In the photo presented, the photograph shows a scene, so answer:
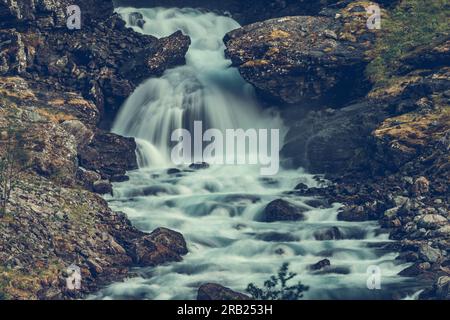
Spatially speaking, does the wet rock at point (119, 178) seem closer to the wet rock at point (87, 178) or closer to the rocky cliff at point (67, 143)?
the rocky cliff at point (67, 143)

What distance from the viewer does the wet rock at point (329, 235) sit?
247 ft

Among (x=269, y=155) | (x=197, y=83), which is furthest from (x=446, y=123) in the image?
(x=197, y=83)

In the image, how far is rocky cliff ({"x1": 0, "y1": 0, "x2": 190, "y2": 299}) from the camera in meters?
70.4

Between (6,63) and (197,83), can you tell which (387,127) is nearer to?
(197,83)

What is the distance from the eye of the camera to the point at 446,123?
274ft

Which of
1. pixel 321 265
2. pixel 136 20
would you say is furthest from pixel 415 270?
pixel 136 20

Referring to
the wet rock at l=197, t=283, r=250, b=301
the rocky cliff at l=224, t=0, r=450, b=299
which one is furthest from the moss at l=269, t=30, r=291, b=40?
the wet rock at l=197, t=283, r=250, b=301

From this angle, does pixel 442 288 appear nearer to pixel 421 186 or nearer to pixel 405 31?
pixel 421 186

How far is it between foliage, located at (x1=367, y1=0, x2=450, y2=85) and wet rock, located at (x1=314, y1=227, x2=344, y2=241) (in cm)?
1920

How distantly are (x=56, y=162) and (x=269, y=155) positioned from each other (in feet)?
60.3

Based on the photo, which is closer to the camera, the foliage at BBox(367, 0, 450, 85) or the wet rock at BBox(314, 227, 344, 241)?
the wet rock at BBox(314, 227, 344, 241)

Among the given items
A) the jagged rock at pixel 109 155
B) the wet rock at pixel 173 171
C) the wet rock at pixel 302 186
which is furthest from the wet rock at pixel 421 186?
the jagged rock at pixel 109 155

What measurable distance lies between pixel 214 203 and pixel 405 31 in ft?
81.3

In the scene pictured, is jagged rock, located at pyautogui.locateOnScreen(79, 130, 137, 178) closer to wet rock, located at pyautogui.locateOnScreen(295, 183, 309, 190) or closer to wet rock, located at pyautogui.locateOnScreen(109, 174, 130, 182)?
wet rock, located at pyautogui.locateOnScreen(109, 174, 130, 182)
